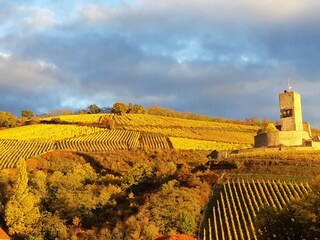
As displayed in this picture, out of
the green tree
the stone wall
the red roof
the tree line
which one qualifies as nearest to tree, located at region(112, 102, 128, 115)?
the tree line

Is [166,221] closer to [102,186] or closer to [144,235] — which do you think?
[144,235]

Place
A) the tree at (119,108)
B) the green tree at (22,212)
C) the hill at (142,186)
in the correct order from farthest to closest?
1. the tree at (119,108)
2. the green tree at (22,212)
3. the hill at (142,186)

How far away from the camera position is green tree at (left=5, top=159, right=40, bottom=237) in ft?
177

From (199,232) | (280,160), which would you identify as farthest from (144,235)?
(280,160)

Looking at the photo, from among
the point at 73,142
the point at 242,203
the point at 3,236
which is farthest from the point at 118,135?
the point at 242,203

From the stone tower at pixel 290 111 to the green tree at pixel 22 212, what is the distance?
111 feet

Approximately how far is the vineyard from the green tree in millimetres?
Result: 16016

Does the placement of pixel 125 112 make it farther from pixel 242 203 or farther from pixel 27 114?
pixel 242 203

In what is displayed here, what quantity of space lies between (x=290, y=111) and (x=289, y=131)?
4146 millimetres

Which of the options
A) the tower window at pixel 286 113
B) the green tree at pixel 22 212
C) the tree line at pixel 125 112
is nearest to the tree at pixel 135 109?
the tree line at pixel 125 112

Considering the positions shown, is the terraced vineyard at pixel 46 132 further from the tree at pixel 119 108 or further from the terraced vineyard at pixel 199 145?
the tree at pixel 119 108

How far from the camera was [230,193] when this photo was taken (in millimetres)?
52688

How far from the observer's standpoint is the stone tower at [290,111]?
247ft

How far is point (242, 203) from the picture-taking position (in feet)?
164
